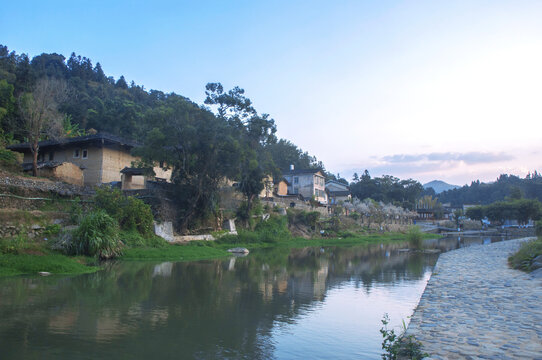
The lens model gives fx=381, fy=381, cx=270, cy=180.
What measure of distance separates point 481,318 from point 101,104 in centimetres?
6975

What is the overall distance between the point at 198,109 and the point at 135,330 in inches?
961

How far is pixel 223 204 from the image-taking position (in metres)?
39.1

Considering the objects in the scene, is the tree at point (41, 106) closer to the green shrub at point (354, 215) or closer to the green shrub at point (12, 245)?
the green shrub at point (12, 245)

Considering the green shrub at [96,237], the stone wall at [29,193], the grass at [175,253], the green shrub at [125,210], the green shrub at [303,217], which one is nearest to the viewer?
the green shrub at [96,237]

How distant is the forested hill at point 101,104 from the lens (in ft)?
111

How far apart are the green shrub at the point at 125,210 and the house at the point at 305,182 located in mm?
46812

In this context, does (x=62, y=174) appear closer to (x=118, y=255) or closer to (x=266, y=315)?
(x=118, y=255)

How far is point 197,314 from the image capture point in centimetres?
1178

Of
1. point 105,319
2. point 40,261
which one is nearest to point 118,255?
point 40,261

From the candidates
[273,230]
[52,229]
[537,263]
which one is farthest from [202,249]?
[537,263]

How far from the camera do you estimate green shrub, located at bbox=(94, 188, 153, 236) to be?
1030 inches

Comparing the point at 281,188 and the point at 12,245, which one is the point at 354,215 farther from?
the point at 12,245

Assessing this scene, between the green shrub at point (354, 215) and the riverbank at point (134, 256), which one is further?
the green shrub at point (354, 215)

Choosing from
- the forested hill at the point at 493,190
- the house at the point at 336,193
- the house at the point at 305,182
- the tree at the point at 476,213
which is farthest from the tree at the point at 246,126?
the forested hill at the point at 493,190
